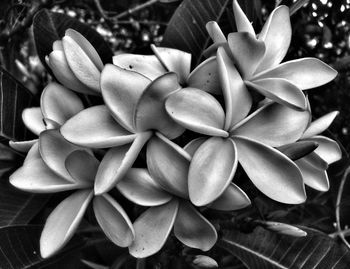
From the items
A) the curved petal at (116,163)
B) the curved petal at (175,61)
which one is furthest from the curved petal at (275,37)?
the curved petal at (116,163)

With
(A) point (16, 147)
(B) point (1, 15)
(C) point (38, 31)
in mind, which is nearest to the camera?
(A) point (16, 147)

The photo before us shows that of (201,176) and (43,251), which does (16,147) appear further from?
(201,176)

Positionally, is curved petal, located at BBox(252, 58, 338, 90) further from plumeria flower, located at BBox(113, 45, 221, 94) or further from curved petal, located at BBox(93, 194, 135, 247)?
curved petal, located at BBox(93, 194, 135, 247)

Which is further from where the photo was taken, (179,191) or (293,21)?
(293,21)

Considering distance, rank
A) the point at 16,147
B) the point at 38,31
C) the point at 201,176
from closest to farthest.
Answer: the point at 201,176, the point at 16,147, the point at 38,31

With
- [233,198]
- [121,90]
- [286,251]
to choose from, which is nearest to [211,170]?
[233,198]

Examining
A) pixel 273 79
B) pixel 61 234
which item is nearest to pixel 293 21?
pixel 273 79

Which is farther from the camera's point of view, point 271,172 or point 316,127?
point 316,127

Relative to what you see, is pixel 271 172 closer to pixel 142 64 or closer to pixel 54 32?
pixel 142 64
